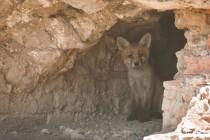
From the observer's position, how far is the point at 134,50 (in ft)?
22.0

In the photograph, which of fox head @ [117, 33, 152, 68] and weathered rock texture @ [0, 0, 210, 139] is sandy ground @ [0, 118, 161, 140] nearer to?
weathered rock texture @ [0, 0, 210, 139]

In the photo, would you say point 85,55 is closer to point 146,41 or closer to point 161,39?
point 146,41

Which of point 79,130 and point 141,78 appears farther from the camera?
point 141,78

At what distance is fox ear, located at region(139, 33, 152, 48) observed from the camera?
6621mm

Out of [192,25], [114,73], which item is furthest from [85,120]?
[192,25]

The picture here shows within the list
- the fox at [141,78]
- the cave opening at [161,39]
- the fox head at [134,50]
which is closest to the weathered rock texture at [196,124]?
the cave opening at [161,39]

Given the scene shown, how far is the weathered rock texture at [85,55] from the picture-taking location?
4723mm

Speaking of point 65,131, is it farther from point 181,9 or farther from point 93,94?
point 181,9

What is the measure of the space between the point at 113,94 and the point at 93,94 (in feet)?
1.07

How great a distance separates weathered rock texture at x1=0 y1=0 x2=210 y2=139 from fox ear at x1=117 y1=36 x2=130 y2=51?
0.31 feet

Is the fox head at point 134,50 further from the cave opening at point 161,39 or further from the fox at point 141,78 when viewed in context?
the cave opening at point 161,39

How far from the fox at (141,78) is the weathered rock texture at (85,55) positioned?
0.15 m

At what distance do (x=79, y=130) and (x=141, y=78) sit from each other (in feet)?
4.83

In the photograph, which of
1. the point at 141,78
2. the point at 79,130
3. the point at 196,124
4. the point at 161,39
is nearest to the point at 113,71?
the point at 141,78
